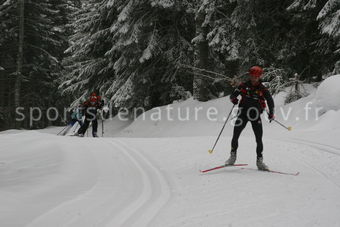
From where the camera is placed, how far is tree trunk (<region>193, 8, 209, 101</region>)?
676 inches

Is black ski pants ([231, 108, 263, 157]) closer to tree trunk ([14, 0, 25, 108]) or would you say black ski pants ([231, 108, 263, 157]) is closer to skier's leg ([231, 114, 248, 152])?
skier's leg ([231, 114, 248, 152])

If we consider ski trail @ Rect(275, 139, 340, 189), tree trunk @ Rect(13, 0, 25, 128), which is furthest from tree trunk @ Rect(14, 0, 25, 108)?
ski trail @ Rect(275, 139, 340, 189)

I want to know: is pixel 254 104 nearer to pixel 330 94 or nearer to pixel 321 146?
pixel 321 146

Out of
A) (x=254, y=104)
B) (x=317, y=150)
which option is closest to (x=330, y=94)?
(x=317, y=150)

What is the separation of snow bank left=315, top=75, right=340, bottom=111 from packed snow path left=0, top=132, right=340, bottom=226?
3155 millimetres

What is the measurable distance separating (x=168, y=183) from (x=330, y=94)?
8.00 metres

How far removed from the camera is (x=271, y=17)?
16219 mm

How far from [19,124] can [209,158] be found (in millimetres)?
23063

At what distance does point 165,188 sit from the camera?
239 inches

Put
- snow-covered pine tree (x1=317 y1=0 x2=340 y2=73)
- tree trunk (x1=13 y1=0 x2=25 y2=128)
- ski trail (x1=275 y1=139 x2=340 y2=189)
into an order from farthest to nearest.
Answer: tree trunk (x1=13 y1=0 x2=25 y2=128) < snow-covered pine tree (x1=317 y1=0 x2=340 y2=73) < ski trail (x1=275 y1=139 x2=340 y2=189)

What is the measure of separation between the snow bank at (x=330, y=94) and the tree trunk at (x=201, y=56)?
6.54 meters

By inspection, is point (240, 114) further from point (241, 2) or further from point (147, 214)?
point (241, 2)

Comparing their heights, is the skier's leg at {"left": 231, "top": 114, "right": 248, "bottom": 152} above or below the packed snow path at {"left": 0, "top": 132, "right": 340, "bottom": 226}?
above

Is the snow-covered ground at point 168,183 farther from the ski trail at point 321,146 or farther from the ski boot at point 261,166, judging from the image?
the ski boot at point 261,166
